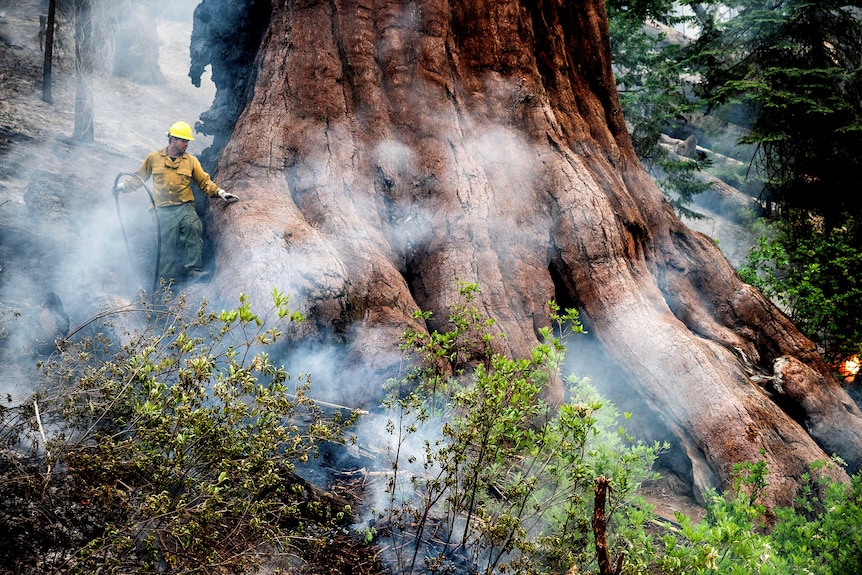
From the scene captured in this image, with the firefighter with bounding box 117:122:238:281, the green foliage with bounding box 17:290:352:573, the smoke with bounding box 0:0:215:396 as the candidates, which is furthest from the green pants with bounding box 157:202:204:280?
the green foliage with bounding box 17:290:352:573

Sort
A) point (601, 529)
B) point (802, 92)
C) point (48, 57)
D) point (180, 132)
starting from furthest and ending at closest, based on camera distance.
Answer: point (48, 57)
point (802, 92)
point (180, 132)
point (601, 529)

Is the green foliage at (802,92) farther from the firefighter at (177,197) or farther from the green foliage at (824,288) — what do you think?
the firefighter at (177,197)

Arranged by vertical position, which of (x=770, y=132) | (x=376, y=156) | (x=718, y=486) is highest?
(x=770, y=132)

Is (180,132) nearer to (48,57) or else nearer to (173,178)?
(173,178)

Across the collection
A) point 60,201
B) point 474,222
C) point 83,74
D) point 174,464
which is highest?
point 474,222

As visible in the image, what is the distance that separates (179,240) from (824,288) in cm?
975

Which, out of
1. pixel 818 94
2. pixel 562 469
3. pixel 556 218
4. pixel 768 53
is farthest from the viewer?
pixel 768 53

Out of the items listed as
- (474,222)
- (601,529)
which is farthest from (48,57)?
(601,529)

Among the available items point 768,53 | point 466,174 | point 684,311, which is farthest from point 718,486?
point 768,53

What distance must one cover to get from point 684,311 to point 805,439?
77.2 inches

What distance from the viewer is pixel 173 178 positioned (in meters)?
5.89

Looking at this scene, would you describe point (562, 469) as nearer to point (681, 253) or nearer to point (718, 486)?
point (718, 486)

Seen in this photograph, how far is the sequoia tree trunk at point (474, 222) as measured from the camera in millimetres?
5488

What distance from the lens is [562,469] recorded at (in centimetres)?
419
